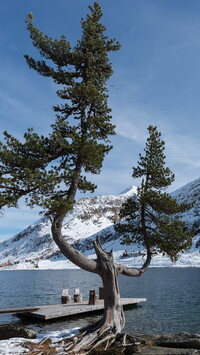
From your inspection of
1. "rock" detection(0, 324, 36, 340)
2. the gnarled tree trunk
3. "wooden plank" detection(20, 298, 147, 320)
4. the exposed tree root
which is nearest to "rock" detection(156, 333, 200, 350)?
A: the exposed tree root

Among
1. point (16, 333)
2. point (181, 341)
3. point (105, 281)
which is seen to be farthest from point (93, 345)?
point (16, 333)

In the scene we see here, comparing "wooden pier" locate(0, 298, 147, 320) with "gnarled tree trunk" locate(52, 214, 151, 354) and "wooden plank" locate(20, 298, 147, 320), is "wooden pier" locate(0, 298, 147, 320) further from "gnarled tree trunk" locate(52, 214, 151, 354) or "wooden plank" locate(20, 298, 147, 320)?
"gnarled tree trunk" locate(52, 214, 151, 354)

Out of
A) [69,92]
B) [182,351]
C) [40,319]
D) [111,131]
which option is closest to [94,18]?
[69,92]

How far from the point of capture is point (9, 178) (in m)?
17.9

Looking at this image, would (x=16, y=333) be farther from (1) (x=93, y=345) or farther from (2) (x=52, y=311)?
(2) (x=52, y=311)

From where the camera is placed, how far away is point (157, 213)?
26281mm

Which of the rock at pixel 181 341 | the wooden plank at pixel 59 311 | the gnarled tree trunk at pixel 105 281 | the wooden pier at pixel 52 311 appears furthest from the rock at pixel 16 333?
the rock at pixel 181 341

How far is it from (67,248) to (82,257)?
41.9 inches

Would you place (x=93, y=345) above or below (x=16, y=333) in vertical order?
above

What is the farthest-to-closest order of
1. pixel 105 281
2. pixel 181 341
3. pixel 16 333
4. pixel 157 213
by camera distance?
1. pixel 157 213
2. pixel 16 333
3. pixel 105 281
4. pixel 181 341

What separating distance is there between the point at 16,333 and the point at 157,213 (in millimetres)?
14438

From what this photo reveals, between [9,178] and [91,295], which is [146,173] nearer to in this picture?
[9,178]

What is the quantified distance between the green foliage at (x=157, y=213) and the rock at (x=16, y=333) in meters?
9.90

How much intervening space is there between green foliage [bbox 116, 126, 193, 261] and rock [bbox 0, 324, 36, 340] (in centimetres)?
990
